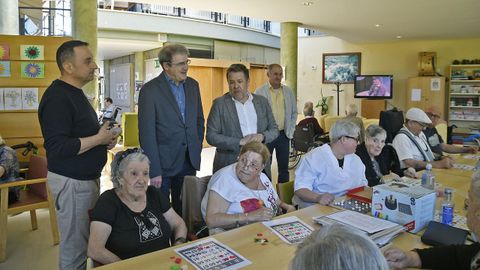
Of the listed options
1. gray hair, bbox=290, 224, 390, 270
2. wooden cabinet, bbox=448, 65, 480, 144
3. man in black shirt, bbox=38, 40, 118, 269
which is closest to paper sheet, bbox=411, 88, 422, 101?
wooden cabinet, bbox=448, 65, 480, 144

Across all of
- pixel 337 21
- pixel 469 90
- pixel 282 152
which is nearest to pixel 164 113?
pixel 282 152

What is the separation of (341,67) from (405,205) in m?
10.5

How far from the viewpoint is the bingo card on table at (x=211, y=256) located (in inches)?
59.7

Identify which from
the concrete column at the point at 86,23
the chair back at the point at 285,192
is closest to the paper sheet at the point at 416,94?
the concrete column at the point at 86,23

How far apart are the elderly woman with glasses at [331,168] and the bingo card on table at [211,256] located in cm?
101

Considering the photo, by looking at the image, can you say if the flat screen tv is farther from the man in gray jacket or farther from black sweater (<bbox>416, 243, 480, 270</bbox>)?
black sweater (<bbox>416, 243, 480, 270</bbox>)

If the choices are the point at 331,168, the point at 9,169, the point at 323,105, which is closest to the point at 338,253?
the point at 331,168

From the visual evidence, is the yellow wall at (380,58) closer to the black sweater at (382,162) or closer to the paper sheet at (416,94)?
the paper sheet at (416,94)

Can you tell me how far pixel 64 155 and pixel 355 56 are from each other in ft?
35.8

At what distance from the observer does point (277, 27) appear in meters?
14.2

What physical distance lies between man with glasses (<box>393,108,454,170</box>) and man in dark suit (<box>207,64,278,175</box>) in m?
1.48

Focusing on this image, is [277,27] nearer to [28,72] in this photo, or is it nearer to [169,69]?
[28,72]

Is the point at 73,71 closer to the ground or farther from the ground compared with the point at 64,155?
farther from the ground

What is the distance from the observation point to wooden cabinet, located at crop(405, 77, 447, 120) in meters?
10.3
